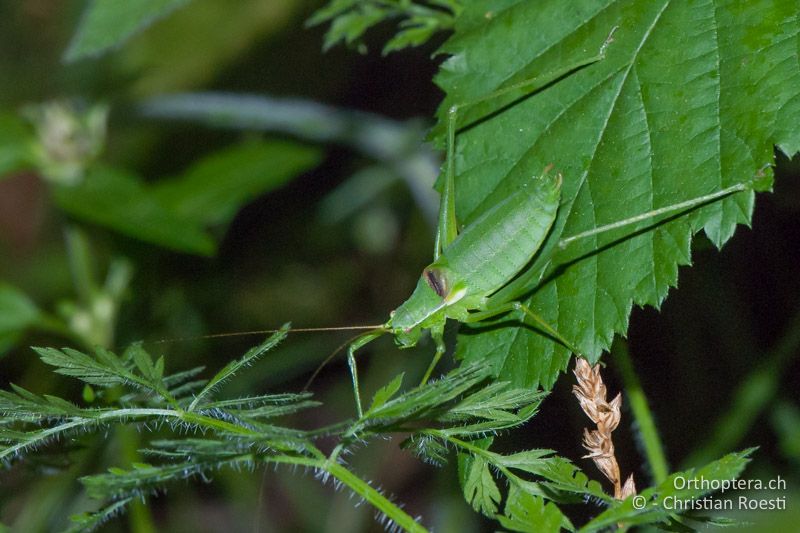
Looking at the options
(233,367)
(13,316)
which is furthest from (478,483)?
(13,316)

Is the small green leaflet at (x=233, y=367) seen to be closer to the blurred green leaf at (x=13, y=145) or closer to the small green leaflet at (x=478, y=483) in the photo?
the small green leaflet at (x=478, y=483)

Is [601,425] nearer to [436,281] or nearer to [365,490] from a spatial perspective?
[365,490]

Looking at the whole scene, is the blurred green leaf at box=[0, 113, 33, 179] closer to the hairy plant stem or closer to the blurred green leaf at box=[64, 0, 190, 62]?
the blurred green leaf at box=[64, 0, 190, 62]

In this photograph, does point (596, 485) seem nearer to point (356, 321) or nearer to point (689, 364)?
point (689, 364)

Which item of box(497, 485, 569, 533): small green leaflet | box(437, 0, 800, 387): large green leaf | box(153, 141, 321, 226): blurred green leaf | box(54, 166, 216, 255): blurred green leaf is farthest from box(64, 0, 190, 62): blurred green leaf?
box(497, 485, 569, 533): small green leaflet

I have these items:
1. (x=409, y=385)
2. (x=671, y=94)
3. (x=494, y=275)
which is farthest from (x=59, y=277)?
(x=671, y=94)
